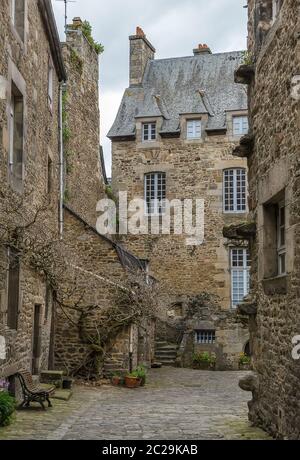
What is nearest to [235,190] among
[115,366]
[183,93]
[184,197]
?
[184,197]

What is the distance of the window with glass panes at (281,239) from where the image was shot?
8240 mm

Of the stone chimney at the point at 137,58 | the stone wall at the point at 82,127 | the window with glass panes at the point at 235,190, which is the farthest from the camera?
the stone chimney at the point at 137,58

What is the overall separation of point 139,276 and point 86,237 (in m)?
1.78

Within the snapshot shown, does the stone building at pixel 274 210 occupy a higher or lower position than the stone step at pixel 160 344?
higher

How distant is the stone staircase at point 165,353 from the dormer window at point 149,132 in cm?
711

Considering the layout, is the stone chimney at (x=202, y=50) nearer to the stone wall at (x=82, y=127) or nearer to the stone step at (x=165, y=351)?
the stone wall at (x=82, y=127)

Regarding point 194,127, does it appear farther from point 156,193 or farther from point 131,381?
point 131,381

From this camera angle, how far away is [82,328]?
1545cm

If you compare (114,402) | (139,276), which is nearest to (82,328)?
(139,276)

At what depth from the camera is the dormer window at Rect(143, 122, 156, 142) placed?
76.6 feet

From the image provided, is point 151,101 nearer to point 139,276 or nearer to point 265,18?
point 139,276

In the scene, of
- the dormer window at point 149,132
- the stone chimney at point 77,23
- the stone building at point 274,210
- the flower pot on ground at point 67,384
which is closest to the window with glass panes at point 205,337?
the dormer window at point 149,132

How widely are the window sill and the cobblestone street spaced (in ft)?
5.87

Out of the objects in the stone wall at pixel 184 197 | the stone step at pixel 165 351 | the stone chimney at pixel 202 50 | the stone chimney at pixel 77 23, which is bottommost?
the stone step at pixel 165 351
